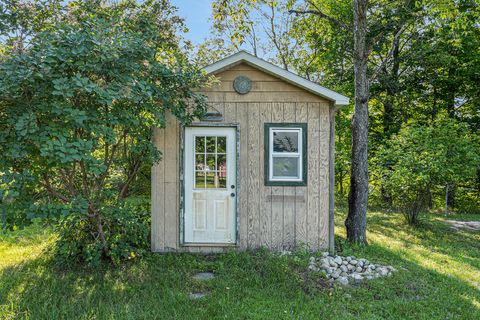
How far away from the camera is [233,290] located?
356 centimetres

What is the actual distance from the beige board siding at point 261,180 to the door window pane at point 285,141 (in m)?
0.22

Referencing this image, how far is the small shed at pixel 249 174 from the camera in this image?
4977 millimetres

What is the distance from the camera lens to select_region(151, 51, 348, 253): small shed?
4.98 metres

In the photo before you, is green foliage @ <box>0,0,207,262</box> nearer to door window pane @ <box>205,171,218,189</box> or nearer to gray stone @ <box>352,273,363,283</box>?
door window pane @ <box>205,171,218,189</box>

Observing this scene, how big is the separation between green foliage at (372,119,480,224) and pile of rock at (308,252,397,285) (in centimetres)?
328

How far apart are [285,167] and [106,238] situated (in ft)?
9.94

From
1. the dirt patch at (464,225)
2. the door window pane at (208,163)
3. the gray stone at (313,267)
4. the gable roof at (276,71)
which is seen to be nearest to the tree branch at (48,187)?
the door window pane at (208,163)

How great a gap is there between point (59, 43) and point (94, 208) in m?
2.14

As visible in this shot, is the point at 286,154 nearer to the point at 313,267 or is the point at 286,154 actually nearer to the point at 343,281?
the point at 313,267

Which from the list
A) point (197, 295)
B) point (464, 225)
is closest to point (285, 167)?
point (197, 295)

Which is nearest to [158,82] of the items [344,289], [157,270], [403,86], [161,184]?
[161,184]

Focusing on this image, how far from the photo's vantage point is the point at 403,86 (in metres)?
12.4

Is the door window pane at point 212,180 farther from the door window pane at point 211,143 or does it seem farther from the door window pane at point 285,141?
the door window pane at point 285,141

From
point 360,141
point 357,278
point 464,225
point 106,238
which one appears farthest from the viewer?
point 464,225
